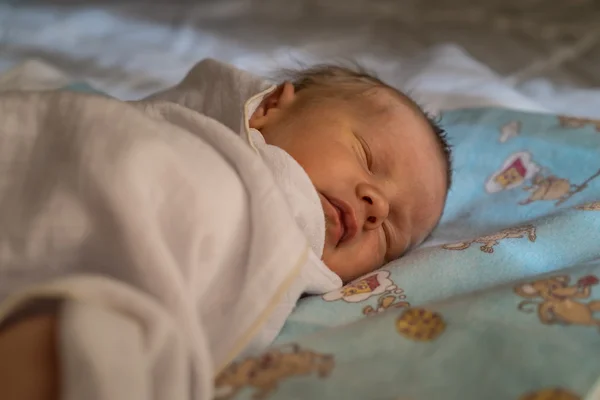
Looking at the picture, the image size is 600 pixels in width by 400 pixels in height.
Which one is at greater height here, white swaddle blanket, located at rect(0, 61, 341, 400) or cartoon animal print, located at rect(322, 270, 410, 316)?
white swaddle blanket, located at rect(0, 61, 341, 400)

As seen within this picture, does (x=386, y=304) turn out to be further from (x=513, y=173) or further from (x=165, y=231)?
(x=513, y=173)

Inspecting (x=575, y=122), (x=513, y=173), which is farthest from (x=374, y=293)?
(x=575, y=122)

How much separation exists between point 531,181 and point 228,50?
81cm

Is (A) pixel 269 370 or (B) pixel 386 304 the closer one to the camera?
(A) pixel 269 370

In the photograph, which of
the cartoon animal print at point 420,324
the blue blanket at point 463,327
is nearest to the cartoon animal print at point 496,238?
the blue blanket at point 463,327

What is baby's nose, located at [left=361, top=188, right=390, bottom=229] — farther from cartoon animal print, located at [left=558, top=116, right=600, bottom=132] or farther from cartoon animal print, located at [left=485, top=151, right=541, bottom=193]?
cartoon animal print, located at [left=558, top=116, right=600, bottom=132]

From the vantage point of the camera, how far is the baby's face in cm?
81

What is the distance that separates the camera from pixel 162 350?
483mm

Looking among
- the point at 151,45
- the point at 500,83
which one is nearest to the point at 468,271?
the point at 500,83

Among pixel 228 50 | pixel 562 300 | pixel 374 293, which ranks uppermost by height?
pixel 562 300

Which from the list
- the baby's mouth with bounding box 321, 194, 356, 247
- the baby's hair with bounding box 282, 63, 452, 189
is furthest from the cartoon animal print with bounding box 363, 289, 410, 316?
the baby's hair with bounding box 282, 63, 452, 189

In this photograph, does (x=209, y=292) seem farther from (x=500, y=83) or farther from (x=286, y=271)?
(x=500, y=83)

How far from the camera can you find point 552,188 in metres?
1.04

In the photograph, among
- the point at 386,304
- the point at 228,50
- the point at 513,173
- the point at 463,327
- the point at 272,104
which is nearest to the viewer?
the point at 463,327
